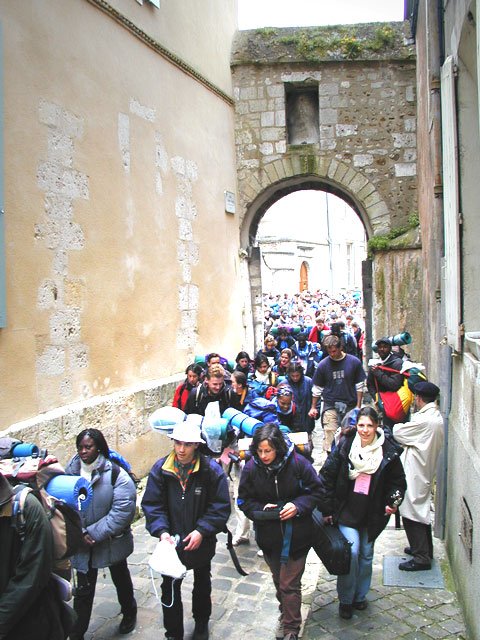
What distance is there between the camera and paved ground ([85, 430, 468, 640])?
3807 millimetres

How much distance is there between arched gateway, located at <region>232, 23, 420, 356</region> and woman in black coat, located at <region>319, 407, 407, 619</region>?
6455 mm

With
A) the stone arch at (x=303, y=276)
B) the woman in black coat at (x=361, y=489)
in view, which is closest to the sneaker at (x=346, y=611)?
the woman in black coat at (x=361, y=489)

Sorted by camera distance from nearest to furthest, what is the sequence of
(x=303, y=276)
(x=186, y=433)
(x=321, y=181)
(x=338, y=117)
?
(x=186, y=433)
(x=338, y=117)
(x=321, y=181)
(x=303, y=276)

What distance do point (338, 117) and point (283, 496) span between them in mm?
8378

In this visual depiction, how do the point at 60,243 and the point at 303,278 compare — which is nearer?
the point at 60,243

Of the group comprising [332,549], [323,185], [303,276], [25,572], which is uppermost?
[323,185]

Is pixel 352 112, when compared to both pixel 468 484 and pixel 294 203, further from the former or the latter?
pixel 294 203

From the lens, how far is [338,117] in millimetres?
10555

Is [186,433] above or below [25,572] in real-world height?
above

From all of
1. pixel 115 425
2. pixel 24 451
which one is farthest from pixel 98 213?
pixel 24 451

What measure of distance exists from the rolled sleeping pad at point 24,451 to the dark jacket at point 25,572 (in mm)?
652

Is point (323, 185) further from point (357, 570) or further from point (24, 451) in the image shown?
point (24, 451)

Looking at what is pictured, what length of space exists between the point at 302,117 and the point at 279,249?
2216cm

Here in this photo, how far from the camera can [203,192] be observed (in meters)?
9.05
